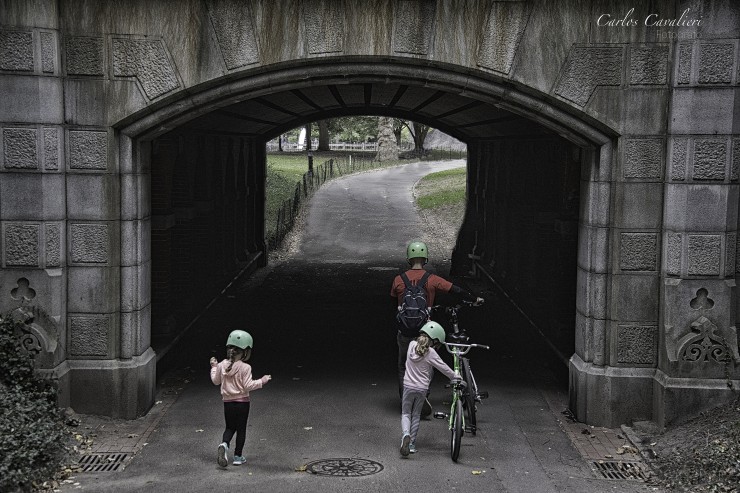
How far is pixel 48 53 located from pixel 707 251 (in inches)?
271

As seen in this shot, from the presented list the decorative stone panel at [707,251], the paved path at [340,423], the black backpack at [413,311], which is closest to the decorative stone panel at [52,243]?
the paved path at [340,423]

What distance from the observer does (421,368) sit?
8.87 m

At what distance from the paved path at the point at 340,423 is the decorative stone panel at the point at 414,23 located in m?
3.98

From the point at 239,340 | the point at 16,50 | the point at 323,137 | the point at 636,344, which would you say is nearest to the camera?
the point at 239,340

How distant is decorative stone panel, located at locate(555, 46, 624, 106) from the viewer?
962 cm

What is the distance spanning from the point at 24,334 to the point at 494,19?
18.7ft

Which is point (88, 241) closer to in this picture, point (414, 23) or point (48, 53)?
point (48, 53)

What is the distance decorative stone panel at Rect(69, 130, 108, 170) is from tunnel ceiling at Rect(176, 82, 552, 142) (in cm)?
245

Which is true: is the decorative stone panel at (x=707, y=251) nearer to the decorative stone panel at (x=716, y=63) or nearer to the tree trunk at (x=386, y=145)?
the decorative stone panel at (x=716, y=63)

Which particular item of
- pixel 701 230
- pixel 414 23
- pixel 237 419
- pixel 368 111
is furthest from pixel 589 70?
pixel 368 111

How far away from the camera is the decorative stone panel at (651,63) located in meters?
9.58

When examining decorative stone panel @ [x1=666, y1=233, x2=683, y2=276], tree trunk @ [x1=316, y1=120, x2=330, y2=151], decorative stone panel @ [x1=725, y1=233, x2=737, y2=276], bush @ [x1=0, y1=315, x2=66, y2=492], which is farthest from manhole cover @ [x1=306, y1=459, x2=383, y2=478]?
tree trunk @ [x1=316, y1=120, x2=330, y2=151]

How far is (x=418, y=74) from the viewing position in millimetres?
9883

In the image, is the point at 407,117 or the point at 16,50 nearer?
the point at 16,50
